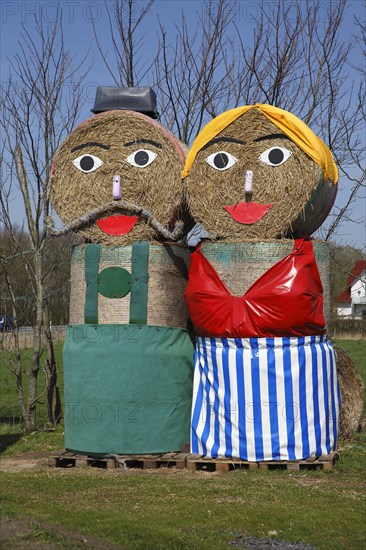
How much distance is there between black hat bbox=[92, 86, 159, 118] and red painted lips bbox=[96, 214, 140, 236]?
70.1 inches

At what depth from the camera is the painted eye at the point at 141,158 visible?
37.7ft

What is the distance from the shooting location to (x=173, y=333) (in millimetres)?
11453

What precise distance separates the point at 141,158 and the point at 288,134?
6.45ft

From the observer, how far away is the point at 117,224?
1164 centimetres

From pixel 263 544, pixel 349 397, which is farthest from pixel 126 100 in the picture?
pixel 263 544

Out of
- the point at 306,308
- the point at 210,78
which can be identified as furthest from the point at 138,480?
the point at 210,78

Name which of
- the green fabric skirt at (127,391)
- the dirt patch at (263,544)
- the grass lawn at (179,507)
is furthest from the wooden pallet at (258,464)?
the dirt patch at (263,544)

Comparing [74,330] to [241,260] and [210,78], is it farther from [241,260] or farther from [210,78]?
[210,78]

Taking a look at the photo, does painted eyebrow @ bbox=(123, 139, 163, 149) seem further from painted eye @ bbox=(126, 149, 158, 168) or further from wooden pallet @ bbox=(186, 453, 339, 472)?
wooden pallet @ bbox=(186, 453, 339, 472)

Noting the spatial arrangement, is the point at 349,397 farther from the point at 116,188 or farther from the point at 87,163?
the point at 87,163

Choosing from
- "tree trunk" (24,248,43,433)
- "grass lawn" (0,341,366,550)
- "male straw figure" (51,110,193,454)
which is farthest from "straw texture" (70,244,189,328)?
"tree trunk" (24,248,43,433)

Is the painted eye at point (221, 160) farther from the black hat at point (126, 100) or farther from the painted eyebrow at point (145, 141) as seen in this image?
the black hat at point (126, 100)

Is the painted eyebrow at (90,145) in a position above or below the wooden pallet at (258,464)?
above

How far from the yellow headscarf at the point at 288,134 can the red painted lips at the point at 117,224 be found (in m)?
0.93
